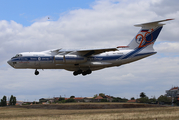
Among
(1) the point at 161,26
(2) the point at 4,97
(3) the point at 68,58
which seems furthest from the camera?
(2) the point at 4,97

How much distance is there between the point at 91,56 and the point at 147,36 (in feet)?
20.6

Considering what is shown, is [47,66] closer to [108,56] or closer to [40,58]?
[40,58]

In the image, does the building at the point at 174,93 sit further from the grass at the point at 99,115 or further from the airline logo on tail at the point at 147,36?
the grass at the point at 99,115

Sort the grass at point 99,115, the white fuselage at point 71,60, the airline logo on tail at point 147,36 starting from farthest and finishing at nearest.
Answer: the airline logo on tail at point 147,36 < the white fuselage at point 71,60 < the grass at point 99,115

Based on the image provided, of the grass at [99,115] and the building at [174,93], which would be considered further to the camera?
the building at [174,93]

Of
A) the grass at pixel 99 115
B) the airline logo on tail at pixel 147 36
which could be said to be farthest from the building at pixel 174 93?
the grass at pixel 99 115

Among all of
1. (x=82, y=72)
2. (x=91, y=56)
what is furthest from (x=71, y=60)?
(x=82, y=72)

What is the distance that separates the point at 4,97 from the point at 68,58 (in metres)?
35.1

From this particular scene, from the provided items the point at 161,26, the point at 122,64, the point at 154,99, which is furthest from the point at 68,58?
the point at 154,99

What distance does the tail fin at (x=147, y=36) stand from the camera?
2555 centimetres

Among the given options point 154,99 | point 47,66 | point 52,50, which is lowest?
point 154,99

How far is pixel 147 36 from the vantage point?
2584 cm

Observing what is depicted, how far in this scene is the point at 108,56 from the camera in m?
24.5

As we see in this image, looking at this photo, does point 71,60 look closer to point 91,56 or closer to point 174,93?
point 91,56
